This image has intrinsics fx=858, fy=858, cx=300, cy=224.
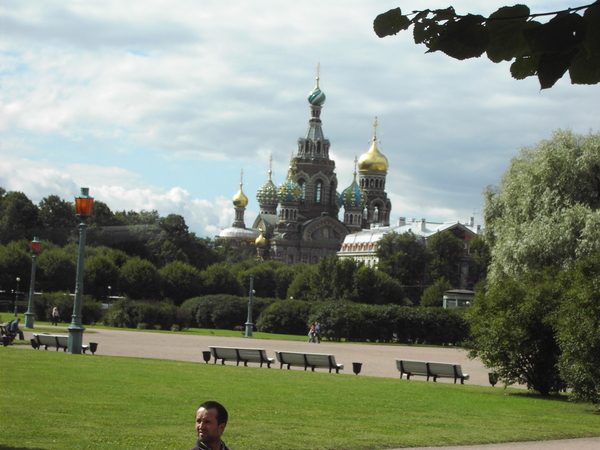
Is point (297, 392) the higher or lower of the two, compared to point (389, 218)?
lower

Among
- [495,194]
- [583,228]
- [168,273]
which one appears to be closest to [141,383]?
[583,228]

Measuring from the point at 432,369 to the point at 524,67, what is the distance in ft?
55.3

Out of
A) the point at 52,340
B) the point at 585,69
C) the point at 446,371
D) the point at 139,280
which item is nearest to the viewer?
the point at 585,69

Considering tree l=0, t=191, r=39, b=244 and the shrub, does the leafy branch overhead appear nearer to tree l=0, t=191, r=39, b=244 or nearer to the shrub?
the shrub

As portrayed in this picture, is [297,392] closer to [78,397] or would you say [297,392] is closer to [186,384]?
[186,384]

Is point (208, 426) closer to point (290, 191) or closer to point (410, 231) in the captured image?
point (410, 231)

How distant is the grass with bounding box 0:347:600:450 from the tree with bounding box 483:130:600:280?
11.3 meters

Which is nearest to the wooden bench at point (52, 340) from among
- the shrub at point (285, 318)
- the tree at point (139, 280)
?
the shrub at point (285, 318)

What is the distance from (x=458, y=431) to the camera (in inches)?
451

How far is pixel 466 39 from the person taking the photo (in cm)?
386

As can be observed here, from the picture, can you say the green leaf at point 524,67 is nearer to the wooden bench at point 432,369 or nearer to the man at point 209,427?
the man at point 209,427

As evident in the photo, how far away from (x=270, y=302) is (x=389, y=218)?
8098 cm

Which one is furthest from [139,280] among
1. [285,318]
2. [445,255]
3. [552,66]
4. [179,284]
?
[552,66]

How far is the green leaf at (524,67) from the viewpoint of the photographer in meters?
3.91
